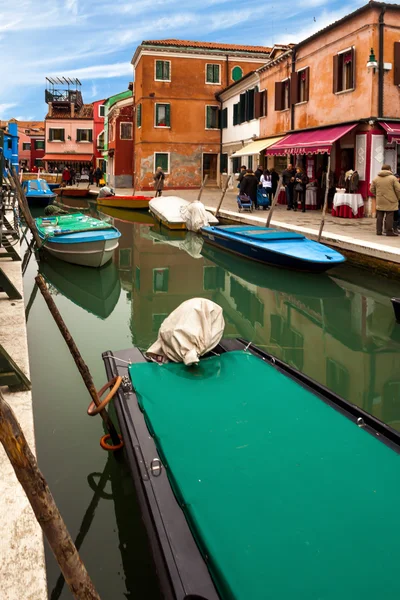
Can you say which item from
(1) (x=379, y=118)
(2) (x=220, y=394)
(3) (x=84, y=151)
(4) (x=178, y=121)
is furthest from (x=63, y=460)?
(3) (x=84, y=151)

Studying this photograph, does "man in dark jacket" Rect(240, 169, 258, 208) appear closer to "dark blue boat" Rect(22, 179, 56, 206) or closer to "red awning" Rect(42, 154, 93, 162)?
"dark blue boat" Rect(22, 179, 56, 206)

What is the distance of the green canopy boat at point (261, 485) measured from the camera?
238 cm

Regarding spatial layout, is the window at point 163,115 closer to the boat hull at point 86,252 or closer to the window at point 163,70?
the window at point 163,70

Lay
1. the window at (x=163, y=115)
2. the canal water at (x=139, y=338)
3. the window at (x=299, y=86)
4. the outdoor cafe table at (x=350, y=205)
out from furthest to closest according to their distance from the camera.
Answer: the window at (x=163, y=115) → the window at (x=299, y=86) → the outdoor cafe table at (x=350, y=205) → the canal water at (x=139, y=338)

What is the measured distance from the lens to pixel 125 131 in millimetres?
35906

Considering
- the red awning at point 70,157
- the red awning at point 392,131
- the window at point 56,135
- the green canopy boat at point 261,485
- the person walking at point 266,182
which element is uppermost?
the window at point 56,135

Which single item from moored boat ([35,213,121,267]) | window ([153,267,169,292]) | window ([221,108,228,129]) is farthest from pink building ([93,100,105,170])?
window ([153,267,169,292])

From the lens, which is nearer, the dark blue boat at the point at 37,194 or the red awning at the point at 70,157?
the dark blue boat at the point at 37,194

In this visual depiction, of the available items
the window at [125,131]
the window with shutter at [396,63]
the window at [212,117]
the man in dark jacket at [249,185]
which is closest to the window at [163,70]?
the window at [212,117]

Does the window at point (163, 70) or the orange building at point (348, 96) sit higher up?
the window at point (163, 70)

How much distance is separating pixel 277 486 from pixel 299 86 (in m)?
19.3

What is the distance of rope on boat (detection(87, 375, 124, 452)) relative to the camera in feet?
12.8

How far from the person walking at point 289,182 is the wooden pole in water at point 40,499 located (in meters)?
17.8

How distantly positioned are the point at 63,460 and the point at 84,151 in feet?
176
